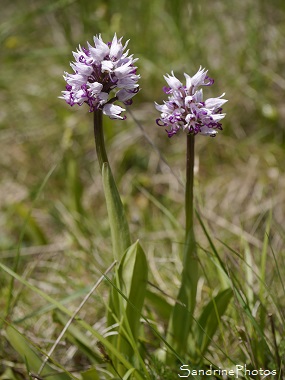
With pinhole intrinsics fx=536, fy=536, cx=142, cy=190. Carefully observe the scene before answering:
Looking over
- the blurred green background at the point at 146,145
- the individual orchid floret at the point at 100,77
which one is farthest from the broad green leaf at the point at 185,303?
the blurred green background at the point at 146,145

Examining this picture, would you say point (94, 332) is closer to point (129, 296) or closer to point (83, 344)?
point (129, 296)

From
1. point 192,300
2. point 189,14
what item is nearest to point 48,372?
point 192,300

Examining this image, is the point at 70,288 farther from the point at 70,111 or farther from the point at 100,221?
the point at 70,111

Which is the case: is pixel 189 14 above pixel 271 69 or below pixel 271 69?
above

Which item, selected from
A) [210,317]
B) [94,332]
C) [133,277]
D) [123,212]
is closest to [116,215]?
[123,212]

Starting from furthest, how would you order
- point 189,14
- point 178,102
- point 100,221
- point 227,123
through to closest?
point 189,14
point 227,123
point 100,221
point 178,102

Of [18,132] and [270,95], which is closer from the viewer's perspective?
[270,95]

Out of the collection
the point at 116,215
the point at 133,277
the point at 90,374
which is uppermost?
the point at 116,215

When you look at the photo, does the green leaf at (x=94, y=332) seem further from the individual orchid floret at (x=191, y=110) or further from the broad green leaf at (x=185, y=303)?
the individual orchid floret at (x=191, y=110)
